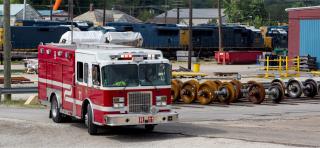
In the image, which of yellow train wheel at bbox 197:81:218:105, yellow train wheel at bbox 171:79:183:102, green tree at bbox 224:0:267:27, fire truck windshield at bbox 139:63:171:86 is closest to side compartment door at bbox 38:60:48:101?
fire truck windshield at bbox 139:63:171:86

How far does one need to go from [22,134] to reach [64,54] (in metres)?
2.90

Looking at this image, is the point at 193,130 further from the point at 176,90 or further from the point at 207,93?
the point at 176,90

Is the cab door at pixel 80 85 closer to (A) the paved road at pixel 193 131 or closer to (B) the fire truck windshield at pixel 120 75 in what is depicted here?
(A) the paved road at pixel 193 131

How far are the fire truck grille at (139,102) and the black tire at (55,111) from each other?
4.33 metres

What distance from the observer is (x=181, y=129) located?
21.2 meters

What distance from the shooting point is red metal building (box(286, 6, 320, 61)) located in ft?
189

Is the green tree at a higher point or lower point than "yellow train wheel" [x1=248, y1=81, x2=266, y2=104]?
higher

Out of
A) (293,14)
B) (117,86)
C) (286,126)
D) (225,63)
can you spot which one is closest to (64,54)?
(117,86)

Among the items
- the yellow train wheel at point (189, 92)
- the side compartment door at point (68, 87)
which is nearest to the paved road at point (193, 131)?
the side compartment door at point (68, 87)

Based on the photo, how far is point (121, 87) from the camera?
62.4 ft

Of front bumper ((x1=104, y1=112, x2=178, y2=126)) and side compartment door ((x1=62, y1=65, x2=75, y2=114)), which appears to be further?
side compartment door ((x1=62, y1=65, x2=75, y2=114))

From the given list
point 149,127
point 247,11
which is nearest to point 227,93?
point 149,127

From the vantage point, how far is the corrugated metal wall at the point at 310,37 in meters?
57.7

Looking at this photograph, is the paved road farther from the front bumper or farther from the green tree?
the green tree
